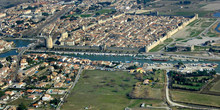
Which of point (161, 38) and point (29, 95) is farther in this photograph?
point (161, 38)

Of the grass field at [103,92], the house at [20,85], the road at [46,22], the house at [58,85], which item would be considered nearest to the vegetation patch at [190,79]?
the grass field at [103,92]

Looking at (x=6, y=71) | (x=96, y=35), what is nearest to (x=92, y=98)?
(x=6, y=71)

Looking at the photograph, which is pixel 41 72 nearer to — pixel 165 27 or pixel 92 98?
pixel 92 98

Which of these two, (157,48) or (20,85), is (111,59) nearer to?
(157,48)

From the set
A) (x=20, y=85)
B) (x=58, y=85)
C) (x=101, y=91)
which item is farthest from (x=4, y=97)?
(x=101, y=91)

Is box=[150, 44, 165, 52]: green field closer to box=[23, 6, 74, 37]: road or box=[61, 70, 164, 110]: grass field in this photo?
box=[61, 70, 164, 110]: grass field
